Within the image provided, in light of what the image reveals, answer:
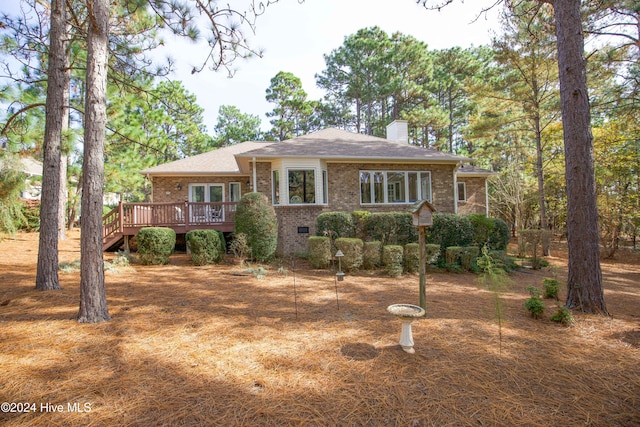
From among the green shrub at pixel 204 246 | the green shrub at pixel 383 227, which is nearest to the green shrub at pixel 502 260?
the green shrub at pixel 383 227

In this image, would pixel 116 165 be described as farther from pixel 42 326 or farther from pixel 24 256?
pixel 42 326

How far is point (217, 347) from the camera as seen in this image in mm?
3271

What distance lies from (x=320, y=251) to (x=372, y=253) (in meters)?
1.39

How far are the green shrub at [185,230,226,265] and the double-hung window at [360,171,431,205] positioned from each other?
5.67 metres

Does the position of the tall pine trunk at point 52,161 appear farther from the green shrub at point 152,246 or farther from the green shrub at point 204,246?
the green shrub at point 204,246

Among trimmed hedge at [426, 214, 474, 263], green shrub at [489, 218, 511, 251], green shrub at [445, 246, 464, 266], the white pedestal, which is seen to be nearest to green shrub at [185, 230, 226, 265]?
trimmed hedge at [426, 214, 474, 263]

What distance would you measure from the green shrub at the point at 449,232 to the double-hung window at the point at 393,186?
115 inches

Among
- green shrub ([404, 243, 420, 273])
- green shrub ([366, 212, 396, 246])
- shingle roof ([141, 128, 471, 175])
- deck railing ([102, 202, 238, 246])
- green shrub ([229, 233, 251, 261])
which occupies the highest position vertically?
shingle roof ([141, 128, 471, 175])

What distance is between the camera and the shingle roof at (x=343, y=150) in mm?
10922

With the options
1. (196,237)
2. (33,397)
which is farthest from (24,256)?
(33,397)

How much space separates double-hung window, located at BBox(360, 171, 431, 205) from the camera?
12.0 meters

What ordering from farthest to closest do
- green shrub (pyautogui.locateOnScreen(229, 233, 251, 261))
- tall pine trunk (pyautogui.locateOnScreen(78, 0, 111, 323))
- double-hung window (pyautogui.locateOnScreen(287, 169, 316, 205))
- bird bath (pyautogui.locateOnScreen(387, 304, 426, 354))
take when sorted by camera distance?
double-hung window (pyautogui.locateOnScreen(287, 169, 316, 205)) → green shrub (pyautogui.locateOnScreen(229, 233, 251, 261)) → tall pine trunk (pyautogui.locateOnScreen(78, 0, 111, 323)) → bird bath (pyautogui.locateOnScreen(387, 304, 426, 354))

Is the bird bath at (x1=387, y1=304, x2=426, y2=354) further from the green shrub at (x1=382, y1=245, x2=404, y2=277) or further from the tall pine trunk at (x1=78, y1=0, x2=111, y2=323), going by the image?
the green shrub at (x1=382, y1=245, x2=404, y2=277)

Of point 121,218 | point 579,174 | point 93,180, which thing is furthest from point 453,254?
point 121,218
